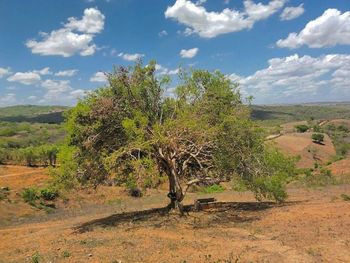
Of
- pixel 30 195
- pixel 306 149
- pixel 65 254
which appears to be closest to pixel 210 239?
pixel 65 254

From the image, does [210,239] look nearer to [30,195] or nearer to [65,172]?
[65,172]

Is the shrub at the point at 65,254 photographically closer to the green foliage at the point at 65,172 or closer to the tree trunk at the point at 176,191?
the green foliage at the point at 65,172

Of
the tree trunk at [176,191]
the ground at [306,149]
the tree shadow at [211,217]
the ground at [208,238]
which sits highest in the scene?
the tree trunk at [176,191]

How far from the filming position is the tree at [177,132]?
22.8 metres

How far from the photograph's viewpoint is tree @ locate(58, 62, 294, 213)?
22.8 m

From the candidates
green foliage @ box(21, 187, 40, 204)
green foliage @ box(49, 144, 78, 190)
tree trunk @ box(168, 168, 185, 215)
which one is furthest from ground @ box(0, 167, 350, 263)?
green foliage @ box(21, 187, 40, 204)

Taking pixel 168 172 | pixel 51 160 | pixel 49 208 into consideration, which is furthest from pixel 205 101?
pixel 51 160

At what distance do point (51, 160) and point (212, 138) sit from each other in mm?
64167

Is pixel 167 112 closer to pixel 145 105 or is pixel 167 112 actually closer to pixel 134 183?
pixel 145 105

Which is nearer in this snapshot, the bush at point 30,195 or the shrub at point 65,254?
the shrub at point 65,254

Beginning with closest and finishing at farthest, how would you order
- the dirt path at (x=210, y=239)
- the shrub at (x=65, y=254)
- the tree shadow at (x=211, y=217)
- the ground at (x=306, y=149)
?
the dirt path at (x=210, y=239), the shrub at (x=65, y=254), the tree shadow at (x=211, y=217), the ground at (x=306, y=149)

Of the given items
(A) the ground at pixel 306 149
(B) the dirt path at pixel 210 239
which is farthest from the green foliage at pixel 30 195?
(A) the ground at pixel 306 149

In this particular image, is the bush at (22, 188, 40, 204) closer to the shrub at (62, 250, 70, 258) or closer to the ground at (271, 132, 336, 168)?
the shrub at (62, 250, 70, 258)

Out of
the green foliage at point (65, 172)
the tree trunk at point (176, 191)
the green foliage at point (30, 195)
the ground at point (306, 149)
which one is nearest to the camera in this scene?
the green foliage at point (65, 172)
